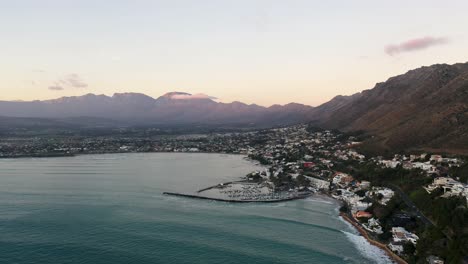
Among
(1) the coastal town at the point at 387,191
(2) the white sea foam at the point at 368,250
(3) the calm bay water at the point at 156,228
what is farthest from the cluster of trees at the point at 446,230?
(3) the calm bay water at the point at 156,228

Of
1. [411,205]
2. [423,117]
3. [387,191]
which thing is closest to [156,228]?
[411,205]

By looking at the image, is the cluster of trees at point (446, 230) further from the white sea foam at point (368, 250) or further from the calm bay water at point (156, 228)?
the calm bay water at point (156, 228)

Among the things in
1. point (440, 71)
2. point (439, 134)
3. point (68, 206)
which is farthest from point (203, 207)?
point (440, 71)

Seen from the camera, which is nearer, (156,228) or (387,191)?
(156,228)

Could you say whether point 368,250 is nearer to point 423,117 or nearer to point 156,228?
point 156,228

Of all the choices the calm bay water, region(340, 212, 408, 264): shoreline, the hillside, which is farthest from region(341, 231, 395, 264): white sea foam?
the hillside

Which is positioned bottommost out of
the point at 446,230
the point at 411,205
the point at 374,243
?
the point at 374,243

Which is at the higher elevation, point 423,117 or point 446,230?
point 423,117
